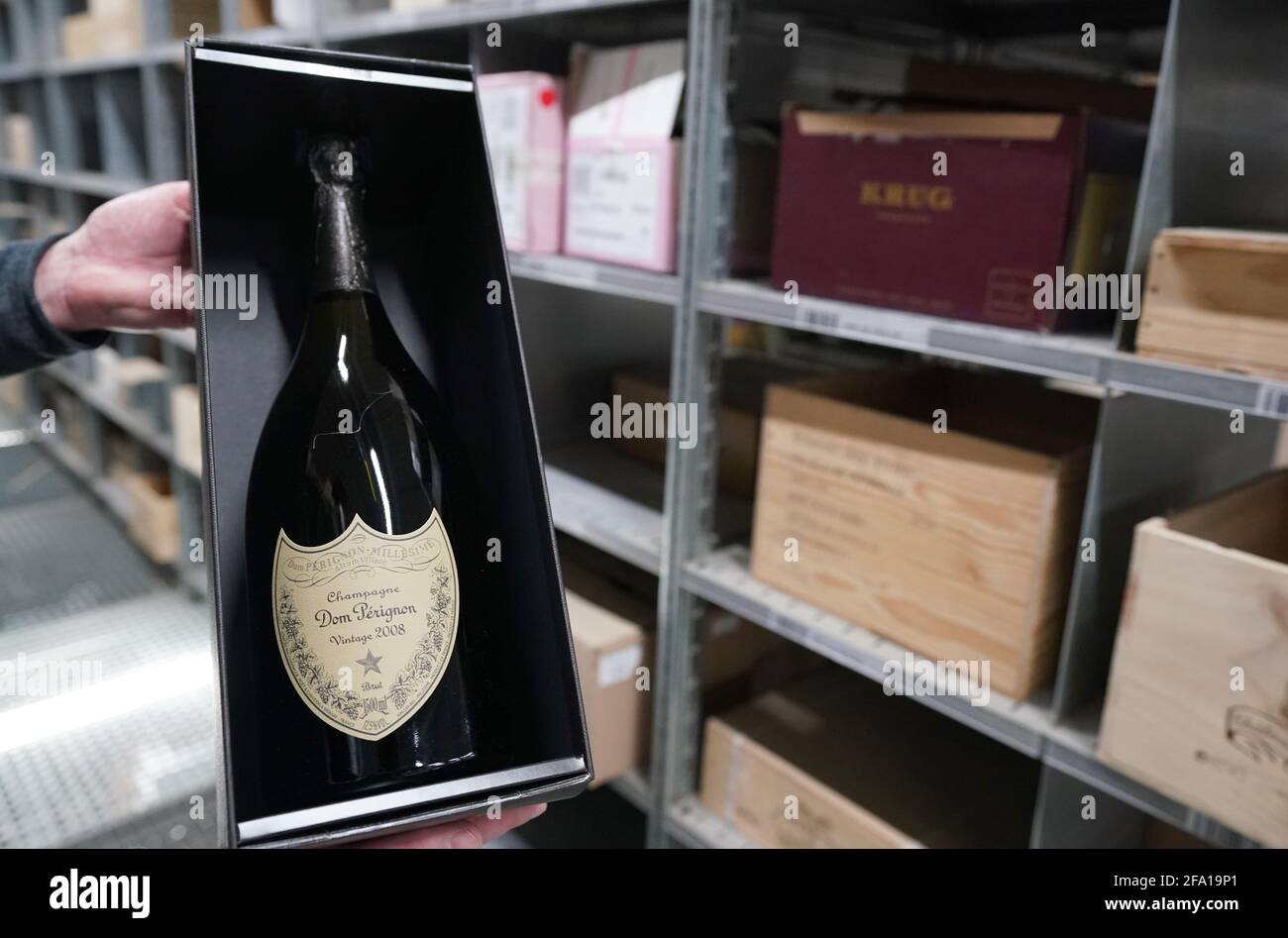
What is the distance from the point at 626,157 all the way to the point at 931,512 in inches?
28.8

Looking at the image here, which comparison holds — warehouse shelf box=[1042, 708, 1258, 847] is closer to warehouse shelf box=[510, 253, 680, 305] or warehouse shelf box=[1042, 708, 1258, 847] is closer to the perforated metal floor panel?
warehouse shelf box=[510, 253, 680, 305]

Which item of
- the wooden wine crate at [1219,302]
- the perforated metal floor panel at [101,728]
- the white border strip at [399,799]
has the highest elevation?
the wooden wine crate at [1219,302]

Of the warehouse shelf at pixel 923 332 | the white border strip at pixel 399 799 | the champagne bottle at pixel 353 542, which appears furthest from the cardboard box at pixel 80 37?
the white border strip at pixel 399 799

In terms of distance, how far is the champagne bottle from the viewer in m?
0.68

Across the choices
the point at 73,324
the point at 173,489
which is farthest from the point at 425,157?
the point at 173,489

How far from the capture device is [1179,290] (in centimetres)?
91

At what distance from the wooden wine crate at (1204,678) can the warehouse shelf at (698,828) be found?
2.19 ft

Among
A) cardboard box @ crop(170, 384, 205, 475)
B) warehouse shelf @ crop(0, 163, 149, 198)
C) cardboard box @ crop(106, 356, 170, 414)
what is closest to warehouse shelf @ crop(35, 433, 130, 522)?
cardboard box @ crop(106, 356, 170, 414)

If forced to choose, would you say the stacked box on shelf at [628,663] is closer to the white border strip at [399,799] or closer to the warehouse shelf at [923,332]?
the warehouse shelf at [923,332]

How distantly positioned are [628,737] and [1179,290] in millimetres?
1106

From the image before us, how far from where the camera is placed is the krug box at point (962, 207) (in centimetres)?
104

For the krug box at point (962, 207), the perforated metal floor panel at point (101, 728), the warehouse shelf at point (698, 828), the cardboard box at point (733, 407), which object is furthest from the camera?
the perforated metal floor panel at point (101, 728)

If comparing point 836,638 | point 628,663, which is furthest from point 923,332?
point 628,663
